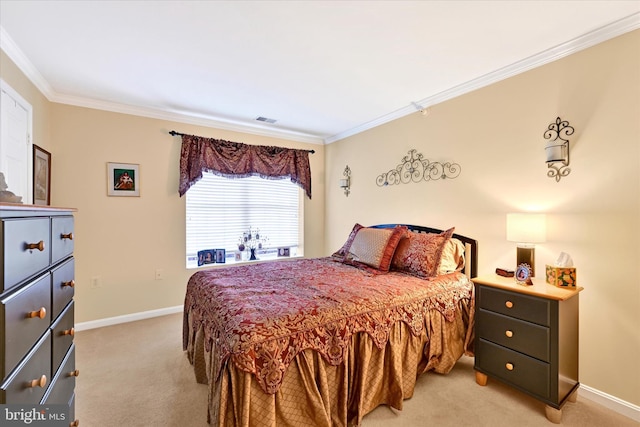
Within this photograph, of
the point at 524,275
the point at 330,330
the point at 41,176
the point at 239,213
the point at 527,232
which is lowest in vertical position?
the point at 330,330

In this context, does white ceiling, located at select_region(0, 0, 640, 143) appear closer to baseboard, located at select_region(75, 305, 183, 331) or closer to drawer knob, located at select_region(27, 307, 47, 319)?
drawer knob, located at select_region(27, 307, 47, 319)

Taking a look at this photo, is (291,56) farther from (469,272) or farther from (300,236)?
(300,236)

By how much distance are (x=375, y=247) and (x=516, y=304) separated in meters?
1.23

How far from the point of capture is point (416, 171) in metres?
3.35

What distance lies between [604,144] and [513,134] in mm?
611

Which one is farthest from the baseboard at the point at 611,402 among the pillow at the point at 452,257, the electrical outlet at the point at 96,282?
the electrical outlet at the point at 96,282

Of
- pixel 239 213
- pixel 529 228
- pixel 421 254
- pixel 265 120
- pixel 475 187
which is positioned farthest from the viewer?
pixel 239 213

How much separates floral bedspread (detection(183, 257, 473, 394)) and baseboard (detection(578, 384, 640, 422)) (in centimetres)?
94

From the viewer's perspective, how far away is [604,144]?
1.99 meters

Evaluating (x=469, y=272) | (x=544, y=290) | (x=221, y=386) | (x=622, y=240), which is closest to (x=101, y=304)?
(x=221, y=386)

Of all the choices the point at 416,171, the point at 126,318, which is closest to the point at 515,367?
the point at 416,171

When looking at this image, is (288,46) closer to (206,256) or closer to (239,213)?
(239,213)

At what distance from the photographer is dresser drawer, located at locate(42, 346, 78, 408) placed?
1.10 metres

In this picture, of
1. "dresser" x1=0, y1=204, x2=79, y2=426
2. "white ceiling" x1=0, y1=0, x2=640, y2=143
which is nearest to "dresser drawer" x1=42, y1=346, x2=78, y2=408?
"dresser" x1=0, y1=204, x2=79, y2=426
